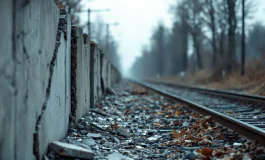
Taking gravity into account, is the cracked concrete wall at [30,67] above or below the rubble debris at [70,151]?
above

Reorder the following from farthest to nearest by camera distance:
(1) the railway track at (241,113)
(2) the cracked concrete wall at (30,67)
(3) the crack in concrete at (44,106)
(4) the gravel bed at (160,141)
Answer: (1) the railway track at (241,113) < (4) the gravel bed at (160,141) < (3) the crack in concrete at (44,106) < (2) the cracked concrete wall at (30,67)

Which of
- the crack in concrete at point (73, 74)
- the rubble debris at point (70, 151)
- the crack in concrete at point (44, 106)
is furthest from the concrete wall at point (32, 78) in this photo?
the crack in concrete at point (73, 74)

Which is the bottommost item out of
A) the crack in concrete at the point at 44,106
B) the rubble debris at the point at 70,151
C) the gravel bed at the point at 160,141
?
the gravel bed at the point at 160,141

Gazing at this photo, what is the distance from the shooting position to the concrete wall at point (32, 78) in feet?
9.04

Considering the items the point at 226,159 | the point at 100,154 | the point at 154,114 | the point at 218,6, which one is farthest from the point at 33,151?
the point at 218,6

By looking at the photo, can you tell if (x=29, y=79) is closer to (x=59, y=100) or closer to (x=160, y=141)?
(x=59, y=100)

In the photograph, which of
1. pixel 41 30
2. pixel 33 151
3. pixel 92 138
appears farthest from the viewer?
pixel 92 138

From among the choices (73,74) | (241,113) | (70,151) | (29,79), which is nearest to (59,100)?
(70,151)

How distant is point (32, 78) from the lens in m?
3.33

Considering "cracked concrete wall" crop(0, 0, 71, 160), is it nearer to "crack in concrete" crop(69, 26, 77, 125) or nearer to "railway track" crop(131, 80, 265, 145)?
"crack in concrete" crop(69, 26, 77, 125)

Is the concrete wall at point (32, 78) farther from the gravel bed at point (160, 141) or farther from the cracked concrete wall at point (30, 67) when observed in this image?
the gravel bed at point (160, 141)

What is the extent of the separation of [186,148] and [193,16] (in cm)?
3614

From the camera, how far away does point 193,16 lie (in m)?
39.3

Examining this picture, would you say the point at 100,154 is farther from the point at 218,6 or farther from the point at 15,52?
the point at 218,6
